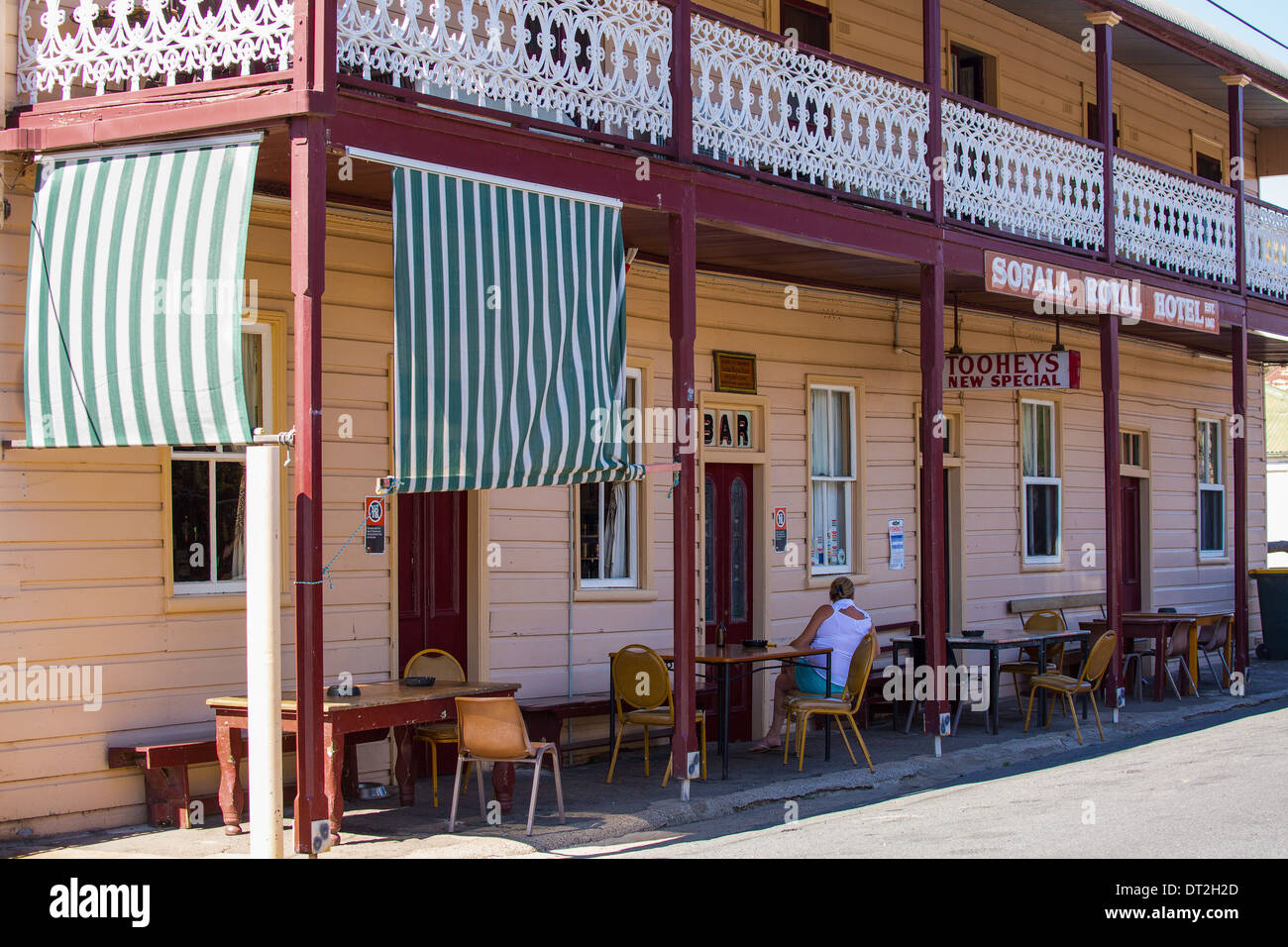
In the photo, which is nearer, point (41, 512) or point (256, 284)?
point (41, 512)

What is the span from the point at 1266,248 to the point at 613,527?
10.1 meters

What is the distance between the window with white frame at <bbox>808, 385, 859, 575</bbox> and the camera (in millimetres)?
13430

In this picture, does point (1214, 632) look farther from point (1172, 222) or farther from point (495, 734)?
point (495, 734)

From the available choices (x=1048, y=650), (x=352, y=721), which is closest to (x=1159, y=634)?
(x=1048, y=650)

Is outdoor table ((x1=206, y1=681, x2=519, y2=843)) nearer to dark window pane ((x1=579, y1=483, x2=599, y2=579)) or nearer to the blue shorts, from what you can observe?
dark window pane ((x1=579, y1=483, x2=599, y2=579))

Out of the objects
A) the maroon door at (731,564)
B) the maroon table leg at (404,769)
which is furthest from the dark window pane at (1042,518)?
the maroon table leg at (404,769)

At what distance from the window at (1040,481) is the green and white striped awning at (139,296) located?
435 inches

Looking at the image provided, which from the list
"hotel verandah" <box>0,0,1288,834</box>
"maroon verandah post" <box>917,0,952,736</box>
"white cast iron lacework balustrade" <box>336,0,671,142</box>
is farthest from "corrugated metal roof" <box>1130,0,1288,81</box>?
"white cast iron lacework balustrade" <box>336,0,671,142</box>

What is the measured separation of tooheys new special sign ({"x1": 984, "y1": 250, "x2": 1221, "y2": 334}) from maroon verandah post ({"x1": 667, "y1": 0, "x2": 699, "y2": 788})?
380 centimetres

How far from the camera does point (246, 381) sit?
358 inches

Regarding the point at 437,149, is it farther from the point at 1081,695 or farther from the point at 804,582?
the point at 1081,695

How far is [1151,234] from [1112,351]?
1754mm

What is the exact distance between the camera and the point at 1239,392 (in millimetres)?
16031

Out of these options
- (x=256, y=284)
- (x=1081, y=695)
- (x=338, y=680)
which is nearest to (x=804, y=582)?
(x=1081, y=695)
